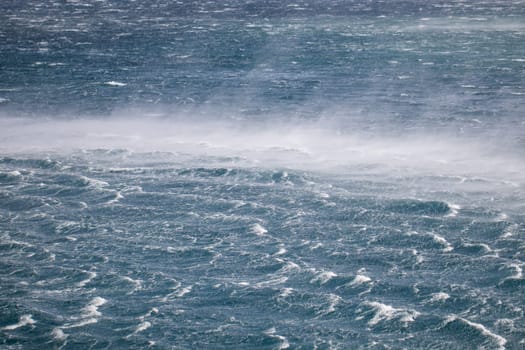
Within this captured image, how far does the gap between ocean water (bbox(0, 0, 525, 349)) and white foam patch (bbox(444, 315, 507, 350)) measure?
0.07 meters

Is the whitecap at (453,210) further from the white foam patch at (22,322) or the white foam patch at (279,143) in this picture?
the white foam patch at (22,322)

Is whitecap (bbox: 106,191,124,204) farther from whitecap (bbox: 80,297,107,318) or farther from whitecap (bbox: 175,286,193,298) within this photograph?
whitecap (bbox: 175,286,193,298)

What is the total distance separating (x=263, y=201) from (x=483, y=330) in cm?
1210

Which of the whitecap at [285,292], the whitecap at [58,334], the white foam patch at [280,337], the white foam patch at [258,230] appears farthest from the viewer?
the white foam patch at [258,230]

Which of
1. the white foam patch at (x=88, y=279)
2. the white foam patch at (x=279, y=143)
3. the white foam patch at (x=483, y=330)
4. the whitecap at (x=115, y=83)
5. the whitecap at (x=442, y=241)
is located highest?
the whitecap at (x=115, y=83)

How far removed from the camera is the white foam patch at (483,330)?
1797cm

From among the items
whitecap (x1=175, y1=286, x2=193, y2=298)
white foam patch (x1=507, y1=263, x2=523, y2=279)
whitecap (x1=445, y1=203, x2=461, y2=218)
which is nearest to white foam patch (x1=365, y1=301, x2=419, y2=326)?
white foam patch (x1=507, y1=263, x2=523, y2=279)

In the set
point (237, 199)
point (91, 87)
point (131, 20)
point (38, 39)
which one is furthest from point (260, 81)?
point (131, 20)

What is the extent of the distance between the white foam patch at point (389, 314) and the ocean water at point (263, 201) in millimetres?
66

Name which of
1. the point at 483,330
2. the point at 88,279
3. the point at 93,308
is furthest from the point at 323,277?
the point at 88,279

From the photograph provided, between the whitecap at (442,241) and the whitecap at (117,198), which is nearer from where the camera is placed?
the whitecap at (442,241)

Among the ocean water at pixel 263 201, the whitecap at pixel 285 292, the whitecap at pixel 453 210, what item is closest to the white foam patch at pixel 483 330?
the ocean water at pixel 263 201

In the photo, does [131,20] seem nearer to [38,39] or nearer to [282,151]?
[38,39]

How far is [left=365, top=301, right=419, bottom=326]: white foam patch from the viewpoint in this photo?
762 inches
